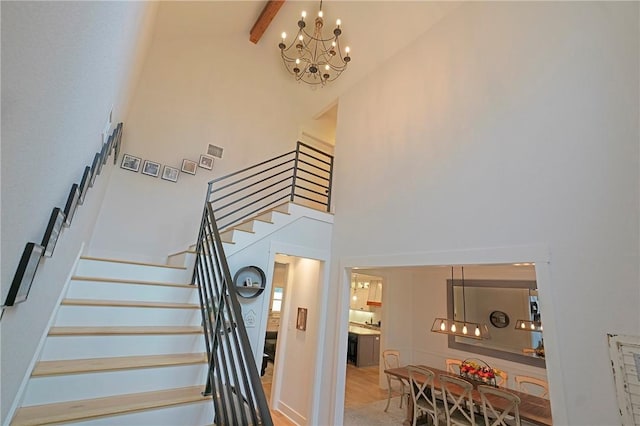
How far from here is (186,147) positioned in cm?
456

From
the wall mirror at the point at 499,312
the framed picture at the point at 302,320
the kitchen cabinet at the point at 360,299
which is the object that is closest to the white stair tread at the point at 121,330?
the framed picture at the point at 302,320

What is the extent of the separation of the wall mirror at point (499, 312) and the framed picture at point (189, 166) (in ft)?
18.3

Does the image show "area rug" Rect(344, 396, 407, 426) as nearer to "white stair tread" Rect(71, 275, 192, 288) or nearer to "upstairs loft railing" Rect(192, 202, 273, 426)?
"upstairs loft railing" Rect(192, 202, 273, 426)

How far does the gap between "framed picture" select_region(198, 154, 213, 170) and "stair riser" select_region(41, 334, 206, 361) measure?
2964 mm

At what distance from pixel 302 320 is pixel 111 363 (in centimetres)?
293

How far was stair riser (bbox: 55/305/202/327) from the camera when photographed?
2109mm

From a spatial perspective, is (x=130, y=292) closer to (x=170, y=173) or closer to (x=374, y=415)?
(x=170, y=173)

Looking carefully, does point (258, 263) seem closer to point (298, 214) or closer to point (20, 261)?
point (298, 214)

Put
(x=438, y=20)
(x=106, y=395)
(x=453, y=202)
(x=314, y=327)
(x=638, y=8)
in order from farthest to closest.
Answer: (x=314, y=327)
(x=438, y=20)
(x=453, y=202)
(x=638, y=8)
(x=106, y=395)

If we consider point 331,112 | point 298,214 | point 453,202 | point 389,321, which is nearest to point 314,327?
point 298,214

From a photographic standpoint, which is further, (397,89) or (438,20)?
(397,89)

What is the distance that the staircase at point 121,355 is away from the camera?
1699 millimetres

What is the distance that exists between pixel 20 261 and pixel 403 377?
193 inches

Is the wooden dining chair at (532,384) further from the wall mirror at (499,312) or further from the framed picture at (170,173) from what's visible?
the framed picture at (170,173)
